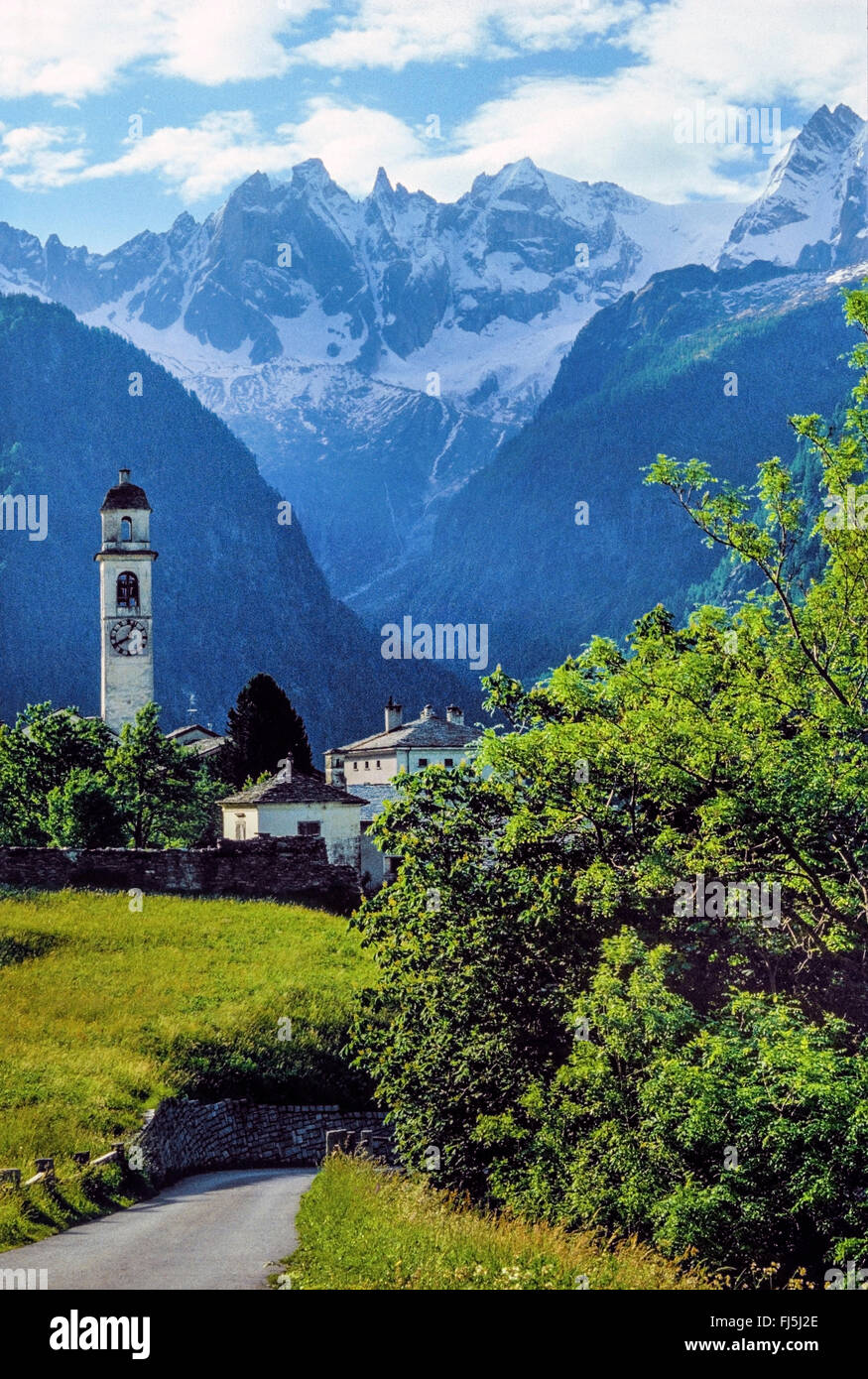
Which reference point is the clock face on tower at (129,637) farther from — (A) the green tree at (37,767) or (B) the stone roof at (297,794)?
(B) the stone roof at (297,794)

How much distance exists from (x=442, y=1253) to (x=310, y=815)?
5007 cm

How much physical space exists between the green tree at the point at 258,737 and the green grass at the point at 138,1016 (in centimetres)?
3541

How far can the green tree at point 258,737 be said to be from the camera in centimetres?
9119

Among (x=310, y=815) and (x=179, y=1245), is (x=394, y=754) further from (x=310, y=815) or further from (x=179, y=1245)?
(x=179, y=1245)

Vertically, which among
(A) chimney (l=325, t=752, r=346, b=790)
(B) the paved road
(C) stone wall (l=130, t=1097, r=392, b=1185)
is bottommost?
(C) stone wall (l=130, t=1097, r=392, b=1185)

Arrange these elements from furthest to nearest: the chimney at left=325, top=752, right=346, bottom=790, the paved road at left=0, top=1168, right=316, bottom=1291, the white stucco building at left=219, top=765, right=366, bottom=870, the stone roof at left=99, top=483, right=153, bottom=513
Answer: the stone roof at left=99, top=483, right=153, bottom=513, the chimney at left=325, top=752, right=346, bottom=790, the white stucco building at left=219, top=765, right=366, bottom=870, the paved road at left=0, top=1168, right=316, bottom=1291

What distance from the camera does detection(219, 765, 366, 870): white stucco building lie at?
67.3 m

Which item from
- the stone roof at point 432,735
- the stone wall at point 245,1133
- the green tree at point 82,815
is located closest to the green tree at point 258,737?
the stone roof at point 432,735

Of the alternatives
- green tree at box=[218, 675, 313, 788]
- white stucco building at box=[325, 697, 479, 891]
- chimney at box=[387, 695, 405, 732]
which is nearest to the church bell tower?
Result: green tree at box=[218, 675, 313, 788]

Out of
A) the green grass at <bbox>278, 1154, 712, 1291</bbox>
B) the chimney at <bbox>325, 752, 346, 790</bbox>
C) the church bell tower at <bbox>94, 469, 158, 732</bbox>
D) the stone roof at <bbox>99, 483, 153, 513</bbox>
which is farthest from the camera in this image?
the stone roof at <bbox>99, 483, 153, 513</bbox>

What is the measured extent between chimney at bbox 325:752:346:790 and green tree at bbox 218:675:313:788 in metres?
1.39

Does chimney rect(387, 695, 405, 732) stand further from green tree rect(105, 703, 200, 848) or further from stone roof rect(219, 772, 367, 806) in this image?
stone roof rect(219, 772, 367, 806)

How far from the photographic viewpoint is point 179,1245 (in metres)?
19.5
